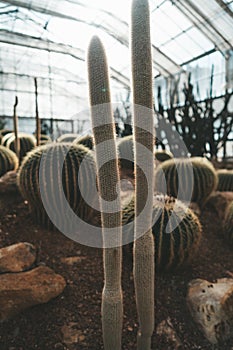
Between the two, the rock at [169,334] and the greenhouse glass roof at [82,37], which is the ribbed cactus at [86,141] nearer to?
the rock at [169,334]

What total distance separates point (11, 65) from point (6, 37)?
2416 millimetres

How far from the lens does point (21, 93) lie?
13531 mm

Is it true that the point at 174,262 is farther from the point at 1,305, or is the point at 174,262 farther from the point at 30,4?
the point at 30,4

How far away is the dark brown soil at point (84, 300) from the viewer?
4.55ft

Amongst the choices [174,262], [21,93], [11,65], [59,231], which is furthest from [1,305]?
[21,93]

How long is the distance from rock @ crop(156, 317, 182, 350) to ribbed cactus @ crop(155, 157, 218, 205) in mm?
1310

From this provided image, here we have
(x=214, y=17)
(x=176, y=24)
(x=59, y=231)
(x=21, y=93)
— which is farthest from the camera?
(x=21, y=93)

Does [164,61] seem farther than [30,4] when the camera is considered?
Yes

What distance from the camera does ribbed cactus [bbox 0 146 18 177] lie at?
3.11 metres

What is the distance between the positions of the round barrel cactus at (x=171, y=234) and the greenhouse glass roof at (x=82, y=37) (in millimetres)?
4203

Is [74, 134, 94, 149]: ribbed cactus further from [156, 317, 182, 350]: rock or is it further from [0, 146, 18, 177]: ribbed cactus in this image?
[156, 317, 182, 350]: rock

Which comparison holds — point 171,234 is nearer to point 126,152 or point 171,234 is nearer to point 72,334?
point 72,334

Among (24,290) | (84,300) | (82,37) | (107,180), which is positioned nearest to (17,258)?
(24,290)

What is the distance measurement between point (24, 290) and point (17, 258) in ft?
0.60
